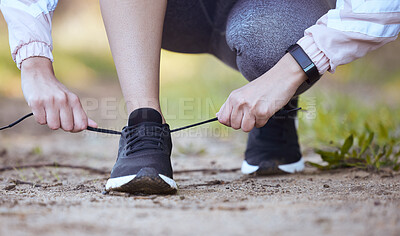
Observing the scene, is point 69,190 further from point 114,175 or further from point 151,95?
point 151,95

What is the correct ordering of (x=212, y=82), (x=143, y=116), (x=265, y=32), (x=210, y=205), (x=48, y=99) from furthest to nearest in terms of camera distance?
(x=212, y=82) → (x=265, y=32) → (x=143, y=116) → (x=48, y=99) → (x=210, y=205)

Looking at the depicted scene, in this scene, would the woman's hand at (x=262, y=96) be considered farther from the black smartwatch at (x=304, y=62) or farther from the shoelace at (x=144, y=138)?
the shoelace at (x=144, y=138)

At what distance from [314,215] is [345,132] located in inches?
57.6

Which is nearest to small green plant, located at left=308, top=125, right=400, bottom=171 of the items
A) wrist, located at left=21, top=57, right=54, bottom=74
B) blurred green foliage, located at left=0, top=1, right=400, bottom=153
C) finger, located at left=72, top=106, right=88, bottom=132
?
blurred green foliage, located at left=0, top=1, right=400, bottom=153

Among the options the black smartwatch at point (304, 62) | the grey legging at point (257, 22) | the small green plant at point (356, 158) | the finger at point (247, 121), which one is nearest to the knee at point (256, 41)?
the grey legging at point (257, 22)

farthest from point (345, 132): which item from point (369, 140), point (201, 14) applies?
point (201, 14)

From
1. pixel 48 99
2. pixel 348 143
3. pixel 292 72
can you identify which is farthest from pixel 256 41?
pixel 48 99

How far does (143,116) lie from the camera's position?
3.79 feet

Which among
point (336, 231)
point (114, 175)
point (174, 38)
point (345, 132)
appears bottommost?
point (336, 231)

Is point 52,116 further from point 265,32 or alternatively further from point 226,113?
point 265,32

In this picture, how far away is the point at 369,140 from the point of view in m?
1.57

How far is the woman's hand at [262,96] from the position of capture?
3.48 feet

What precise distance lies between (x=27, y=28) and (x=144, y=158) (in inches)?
19.3

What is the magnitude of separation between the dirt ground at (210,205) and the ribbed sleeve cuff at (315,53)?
350mm
